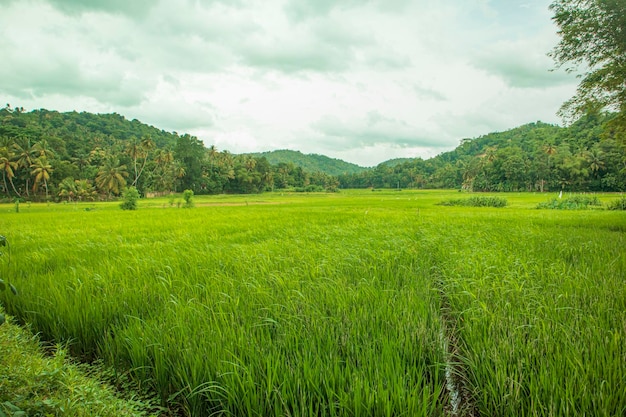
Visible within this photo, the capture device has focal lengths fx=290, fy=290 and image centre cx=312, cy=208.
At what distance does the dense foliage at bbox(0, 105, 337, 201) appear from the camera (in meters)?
47.9

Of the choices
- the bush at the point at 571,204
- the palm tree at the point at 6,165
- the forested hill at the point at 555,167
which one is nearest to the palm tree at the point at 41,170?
the palm tree at the point at 6,165

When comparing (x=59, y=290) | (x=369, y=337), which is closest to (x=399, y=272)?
(x=369, y=337)

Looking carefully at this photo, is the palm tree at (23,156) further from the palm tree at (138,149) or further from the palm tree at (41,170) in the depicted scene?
the palm tree at (138,149)

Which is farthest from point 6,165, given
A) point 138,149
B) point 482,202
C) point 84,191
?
point 482,202

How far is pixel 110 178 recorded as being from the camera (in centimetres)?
5141

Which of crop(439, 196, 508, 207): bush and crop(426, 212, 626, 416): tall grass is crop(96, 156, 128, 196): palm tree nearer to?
crop(439, 196, 508, 207): bush

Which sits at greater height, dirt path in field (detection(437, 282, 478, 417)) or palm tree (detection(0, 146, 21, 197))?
palm tree (detection(0, 146, 21, 197))

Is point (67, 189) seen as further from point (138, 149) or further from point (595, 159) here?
point (595, 159)

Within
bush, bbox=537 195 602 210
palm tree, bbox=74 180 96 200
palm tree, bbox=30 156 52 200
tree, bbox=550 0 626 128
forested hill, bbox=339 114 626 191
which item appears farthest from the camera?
forested hill, bbox=339 114 626 191

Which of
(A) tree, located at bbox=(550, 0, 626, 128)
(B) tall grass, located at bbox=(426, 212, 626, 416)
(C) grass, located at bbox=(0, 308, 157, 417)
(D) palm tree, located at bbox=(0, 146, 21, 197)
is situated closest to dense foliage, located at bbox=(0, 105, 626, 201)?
(D) palm tree, located at bbox=(0, 146, 21, 197)

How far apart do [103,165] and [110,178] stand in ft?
25.6

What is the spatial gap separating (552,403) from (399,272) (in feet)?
9.18

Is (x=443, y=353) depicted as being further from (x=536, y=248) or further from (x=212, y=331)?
(x=536, y=248)

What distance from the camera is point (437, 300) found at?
12.1ft
